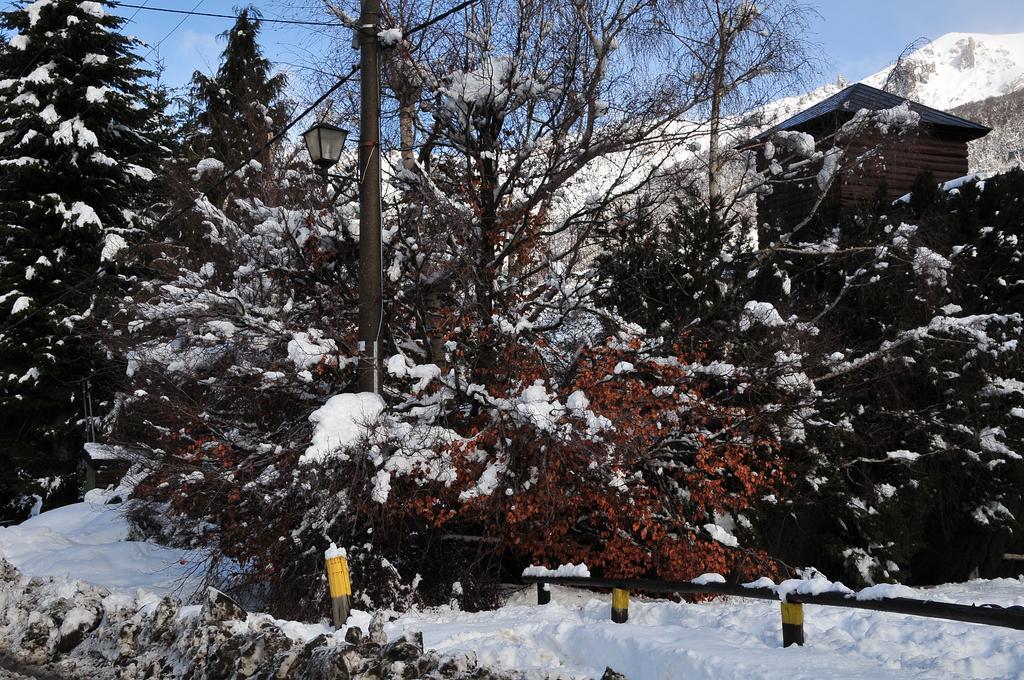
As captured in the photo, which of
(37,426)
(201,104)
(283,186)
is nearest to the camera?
(283,186)

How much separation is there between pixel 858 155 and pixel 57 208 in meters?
18.4

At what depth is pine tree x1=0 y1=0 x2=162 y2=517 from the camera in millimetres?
19984

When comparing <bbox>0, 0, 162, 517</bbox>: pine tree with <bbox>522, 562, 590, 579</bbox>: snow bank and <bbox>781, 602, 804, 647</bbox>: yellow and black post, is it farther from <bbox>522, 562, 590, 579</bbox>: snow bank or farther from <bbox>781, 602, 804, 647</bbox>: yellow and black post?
<bbox>781, 602, 804, 647</bbox>: yellow and black post

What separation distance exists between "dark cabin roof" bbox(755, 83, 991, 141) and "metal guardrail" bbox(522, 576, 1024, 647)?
537 inches

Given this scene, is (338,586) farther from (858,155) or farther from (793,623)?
(858,155)

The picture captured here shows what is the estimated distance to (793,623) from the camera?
547cm

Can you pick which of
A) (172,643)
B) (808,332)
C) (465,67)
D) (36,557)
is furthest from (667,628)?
(36,557)

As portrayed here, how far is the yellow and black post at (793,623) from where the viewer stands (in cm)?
545

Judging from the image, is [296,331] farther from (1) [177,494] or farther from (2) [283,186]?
(2) [283,186]

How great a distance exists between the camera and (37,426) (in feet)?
68.5

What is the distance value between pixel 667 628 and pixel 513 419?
3189 mm

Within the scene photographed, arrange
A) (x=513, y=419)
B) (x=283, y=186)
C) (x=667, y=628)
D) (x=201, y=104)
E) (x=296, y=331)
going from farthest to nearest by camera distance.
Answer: (x=201, y=104) → (x=283, y=186) → (x=296, y=331) → (x=513, y=419) → (x=667, y=628)

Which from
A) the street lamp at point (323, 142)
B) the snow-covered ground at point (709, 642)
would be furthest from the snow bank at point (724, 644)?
the street lamp at point (323, 142)

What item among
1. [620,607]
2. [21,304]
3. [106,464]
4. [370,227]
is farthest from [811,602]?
[21,304]
